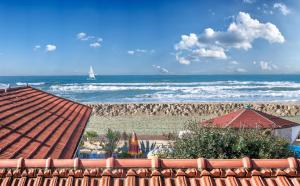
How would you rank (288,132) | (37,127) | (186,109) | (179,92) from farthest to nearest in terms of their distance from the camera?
(179,92) < (186,109) < (288,132) < (37,127)

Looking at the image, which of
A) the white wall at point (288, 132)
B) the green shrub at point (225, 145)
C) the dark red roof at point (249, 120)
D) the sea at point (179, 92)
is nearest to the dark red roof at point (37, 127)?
the sea at point (179, 92)

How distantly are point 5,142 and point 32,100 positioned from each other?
6425 millimetres

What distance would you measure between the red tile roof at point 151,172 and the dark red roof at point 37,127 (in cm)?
183

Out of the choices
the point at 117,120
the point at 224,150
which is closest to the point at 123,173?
the point at 224,150

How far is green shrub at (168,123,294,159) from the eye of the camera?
24.0 feet

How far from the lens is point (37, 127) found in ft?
31.3

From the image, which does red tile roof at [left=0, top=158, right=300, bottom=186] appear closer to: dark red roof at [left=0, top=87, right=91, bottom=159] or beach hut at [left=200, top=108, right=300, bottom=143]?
dark red roof at [left=0, top=87, right=91, bottom=159]

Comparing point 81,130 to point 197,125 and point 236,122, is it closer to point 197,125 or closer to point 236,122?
point 197,125

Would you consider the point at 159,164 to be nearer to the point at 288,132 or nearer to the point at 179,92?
the point at 288,132

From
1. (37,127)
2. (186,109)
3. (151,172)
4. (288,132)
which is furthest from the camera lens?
(186,109)

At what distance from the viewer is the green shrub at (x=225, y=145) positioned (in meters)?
7.31

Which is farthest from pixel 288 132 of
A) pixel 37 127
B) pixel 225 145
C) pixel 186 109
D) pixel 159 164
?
pixel 186 109

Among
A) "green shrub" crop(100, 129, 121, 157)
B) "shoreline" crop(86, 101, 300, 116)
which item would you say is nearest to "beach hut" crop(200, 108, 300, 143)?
"green shrub" crop(100, 129, 121, 157)

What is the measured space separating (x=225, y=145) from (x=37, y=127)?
189 inches
